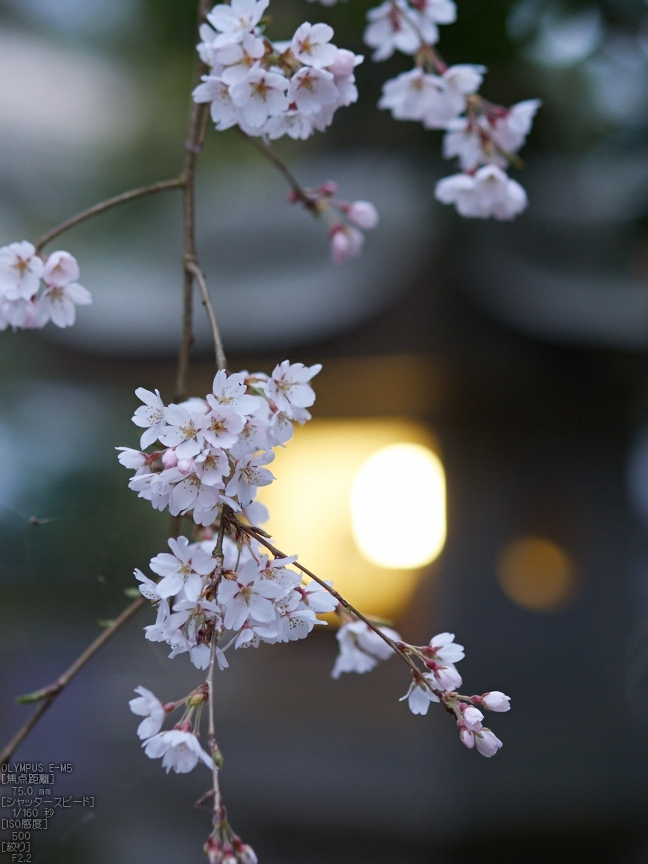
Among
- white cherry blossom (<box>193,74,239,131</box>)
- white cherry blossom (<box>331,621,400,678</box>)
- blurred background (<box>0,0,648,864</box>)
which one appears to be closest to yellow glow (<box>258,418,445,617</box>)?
blurred background (<box>0,0,648,864</box>)

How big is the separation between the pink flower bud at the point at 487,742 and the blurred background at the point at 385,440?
174 centimetres

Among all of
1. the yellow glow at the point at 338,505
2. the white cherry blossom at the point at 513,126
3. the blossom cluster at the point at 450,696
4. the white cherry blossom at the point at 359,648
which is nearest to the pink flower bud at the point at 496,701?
the blossom cluster at the point at 450,696

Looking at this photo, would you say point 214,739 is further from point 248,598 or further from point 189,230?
point 189,230

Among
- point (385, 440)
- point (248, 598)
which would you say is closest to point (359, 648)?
point (248, 598)

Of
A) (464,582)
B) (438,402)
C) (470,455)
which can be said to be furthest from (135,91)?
(464,582)

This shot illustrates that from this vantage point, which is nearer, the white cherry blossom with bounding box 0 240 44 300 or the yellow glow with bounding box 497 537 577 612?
the white cherry blossom with bounding box 0 240 44 300

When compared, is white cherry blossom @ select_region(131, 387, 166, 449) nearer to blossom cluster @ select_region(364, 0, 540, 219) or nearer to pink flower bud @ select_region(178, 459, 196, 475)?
pink flower bud @ select_region(178, 459, 196, 475)

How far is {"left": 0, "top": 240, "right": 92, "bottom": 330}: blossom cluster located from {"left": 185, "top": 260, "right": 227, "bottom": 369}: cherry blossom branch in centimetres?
8

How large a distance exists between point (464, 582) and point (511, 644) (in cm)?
29

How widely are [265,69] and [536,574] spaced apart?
260 cm

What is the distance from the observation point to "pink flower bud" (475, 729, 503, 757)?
0.44 meters

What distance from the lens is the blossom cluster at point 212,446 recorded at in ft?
1.30

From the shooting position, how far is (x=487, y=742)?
446 mm

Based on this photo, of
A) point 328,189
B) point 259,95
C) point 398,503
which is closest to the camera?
point 259,95
